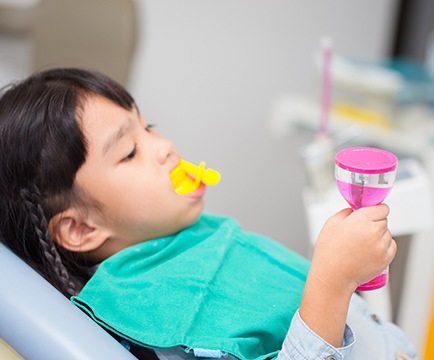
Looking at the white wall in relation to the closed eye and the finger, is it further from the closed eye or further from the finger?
the finger

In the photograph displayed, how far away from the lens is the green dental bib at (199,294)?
2.53 feet

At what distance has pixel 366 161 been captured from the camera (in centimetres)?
67

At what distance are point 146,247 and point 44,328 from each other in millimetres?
259

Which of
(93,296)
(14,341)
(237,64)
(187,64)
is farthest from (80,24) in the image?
(14,341)

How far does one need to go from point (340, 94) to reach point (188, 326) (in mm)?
1786

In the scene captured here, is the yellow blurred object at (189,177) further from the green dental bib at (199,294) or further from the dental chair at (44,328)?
the dental chair at (44,328)

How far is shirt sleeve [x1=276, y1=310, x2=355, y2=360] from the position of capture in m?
0.68

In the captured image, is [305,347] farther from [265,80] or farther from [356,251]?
[265,80]

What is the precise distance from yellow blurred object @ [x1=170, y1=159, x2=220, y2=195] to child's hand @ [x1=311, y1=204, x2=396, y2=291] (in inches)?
9.6

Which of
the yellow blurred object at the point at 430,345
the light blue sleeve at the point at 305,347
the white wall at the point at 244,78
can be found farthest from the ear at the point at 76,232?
the white wall at the point at 244,78

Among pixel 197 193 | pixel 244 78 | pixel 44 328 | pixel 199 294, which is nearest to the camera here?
pixel 44 328

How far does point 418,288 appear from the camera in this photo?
153 cm

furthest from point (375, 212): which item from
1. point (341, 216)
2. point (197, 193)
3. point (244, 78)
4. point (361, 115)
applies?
point (244, 78)

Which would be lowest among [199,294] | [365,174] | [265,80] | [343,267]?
[265,80]
